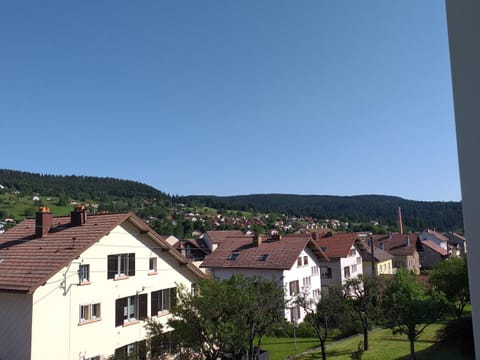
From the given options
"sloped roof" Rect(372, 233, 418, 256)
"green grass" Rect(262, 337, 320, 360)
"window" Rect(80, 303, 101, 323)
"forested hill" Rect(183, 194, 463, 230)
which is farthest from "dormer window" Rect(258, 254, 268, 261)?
"forested hill" Rect(183, 194, 463, 230)

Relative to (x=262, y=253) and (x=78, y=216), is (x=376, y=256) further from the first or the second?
(x=78, y=216)

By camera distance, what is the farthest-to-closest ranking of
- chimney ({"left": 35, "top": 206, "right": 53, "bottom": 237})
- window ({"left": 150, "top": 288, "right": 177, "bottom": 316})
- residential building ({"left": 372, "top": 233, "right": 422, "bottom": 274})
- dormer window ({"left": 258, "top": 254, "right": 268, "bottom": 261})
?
residential building ({"left": 372, "top": 233, "right": 422, "bottom": 274}) < dormer window ({"left": 258, "top": 254, "right": 268, "bottom": 261}) < window ({"left": 150, "top": 288, "right": 177, "bottom": 316}) < chimney ({"left": 35, "top": 206, "right": 53, "bottom": 237})

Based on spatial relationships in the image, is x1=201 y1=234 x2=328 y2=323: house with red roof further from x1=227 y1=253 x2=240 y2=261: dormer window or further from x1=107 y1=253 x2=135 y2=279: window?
x1=107 y1=253 x2=135 y2=279: window

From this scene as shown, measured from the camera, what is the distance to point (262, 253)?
36.3 m

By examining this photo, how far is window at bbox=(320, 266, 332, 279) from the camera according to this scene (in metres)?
41.9

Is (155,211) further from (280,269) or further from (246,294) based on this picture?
(246,294)

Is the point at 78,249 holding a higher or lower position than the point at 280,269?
higher

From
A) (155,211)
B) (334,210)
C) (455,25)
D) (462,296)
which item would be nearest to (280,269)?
(462,296)

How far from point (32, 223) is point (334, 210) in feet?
591

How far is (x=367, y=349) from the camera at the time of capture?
25266 millimetres

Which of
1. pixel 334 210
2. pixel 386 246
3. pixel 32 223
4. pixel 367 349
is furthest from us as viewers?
pixel 334 210

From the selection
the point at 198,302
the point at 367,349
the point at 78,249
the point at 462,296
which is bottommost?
the point at 367,349

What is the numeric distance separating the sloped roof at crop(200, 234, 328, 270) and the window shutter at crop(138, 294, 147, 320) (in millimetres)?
15108

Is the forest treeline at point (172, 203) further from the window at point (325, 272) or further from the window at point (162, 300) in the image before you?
the window at point (162, 300)
